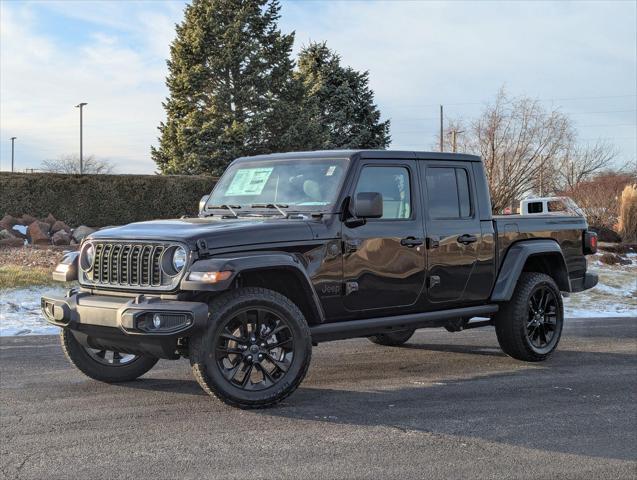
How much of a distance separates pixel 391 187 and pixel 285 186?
37.2 inches

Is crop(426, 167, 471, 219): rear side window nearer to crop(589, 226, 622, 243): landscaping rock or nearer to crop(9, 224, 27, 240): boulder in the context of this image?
crop(9, 224, 27, 240): boulder

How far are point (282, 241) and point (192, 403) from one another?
1414 millimetres

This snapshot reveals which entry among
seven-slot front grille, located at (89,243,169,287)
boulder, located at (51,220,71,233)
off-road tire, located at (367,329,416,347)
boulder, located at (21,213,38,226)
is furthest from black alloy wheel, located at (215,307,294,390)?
boulder, located at (21,213,38,226)

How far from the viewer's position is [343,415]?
5262 millimetres

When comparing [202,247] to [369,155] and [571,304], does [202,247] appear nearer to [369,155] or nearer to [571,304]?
[369,155]

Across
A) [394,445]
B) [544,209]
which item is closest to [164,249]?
[394,445]

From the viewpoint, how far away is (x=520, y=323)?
723 centimetres

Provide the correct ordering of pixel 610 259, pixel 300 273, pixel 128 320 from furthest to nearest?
pixel 610 259, pixel 300 273, pixel 128 320

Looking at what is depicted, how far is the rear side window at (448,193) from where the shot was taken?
6.75 metres

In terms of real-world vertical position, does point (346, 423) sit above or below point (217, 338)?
below

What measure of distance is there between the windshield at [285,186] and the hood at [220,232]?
364 millimetres

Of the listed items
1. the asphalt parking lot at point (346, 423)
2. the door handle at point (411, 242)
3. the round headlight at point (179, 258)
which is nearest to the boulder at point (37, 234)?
the asphalt parking lot at point (346, 423)

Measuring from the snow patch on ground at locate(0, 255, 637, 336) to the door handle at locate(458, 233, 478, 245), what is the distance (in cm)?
435

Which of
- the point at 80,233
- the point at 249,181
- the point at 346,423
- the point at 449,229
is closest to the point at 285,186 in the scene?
the point at 249,181
